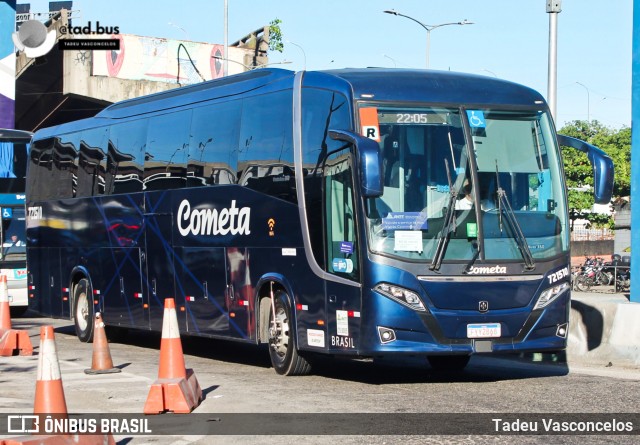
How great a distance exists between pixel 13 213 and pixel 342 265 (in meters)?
16.0

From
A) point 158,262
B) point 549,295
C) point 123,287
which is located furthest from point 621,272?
point 549,295

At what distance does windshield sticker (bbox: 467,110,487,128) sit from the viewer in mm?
13352

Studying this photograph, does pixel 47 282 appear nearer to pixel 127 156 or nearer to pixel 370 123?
pixel 127 156

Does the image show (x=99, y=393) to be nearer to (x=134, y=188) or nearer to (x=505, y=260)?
(x=505, y=260)

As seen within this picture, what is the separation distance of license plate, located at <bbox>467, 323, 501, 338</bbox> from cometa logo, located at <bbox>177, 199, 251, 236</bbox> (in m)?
3.76

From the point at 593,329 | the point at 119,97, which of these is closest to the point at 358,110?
the point at 593,329

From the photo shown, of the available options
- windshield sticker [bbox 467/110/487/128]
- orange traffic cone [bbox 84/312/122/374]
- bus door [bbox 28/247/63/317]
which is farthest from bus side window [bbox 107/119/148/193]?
windshield sticker [bbox 467/110/487/128]

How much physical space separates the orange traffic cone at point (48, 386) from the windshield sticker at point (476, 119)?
655 centimetres

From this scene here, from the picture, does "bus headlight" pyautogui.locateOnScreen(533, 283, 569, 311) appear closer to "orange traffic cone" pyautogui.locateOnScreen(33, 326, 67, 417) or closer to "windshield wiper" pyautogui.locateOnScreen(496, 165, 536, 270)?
"windshield wiper" pyautogui.locateOnScreen(496, 165, 536, 270)

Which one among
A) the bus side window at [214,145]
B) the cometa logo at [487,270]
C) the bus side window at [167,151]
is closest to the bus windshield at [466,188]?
the cometa logo at [487,270]

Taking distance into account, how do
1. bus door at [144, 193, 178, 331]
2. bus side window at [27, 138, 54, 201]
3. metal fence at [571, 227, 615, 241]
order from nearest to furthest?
bus door at [144, 193, 178, 331], bus side window at [27, 138, 54, 201], metal fence at [571, 227, 615, 241]

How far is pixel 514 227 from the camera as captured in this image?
13148mm

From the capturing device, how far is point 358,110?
1300cm

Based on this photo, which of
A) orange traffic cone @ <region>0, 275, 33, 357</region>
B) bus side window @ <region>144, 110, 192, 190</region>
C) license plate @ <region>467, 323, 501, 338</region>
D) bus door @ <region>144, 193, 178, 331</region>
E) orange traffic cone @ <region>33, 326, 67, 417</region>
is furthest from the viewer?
bus door @ <region>144, 193, 178, 331</region>
